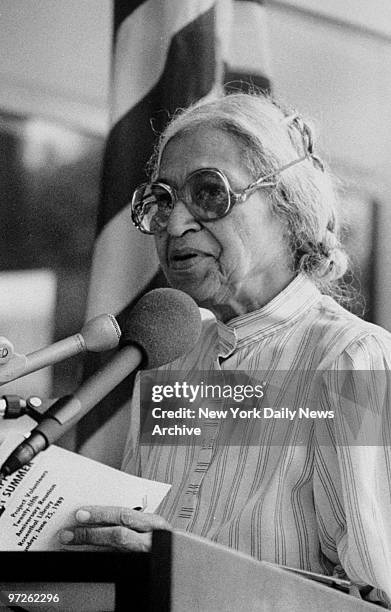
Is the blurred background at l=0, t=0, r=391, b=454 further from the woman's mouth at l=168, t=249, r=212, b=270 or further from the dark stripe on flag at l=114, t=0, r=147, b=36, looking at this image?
the woman's mouth at l=168, t=249, r=212, b=270

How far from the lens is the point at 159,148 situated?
6.57 feet

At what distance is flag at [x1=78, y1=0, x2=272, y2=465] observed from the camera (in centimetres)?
199

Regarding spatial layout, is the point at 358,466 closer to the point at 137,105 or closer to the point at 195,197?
the point at 195,197

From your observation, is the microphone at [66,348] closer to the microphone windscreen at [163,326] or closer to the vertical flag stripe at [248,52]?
the microphone windscreen at [163,326]

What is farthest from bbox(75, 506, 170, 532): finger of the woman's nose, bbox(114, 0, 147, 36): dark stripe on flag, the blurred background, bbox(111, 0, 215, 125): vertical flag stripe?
bbox(114, 0, 147, 36): dark stripe on flag

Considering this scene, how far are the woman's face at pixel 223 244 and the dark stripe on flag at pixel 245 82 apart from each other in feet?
0.32

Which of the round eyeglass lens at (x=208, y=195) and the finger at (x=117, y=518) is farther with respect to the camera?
the round eyeglass lens at (x=208, y=195)

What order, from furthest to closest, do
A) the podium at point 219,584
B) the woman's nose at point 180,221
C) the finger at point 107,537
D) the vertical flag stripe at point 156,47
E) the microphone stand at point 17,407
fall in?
the vertical flag stripe at point 156,47
the woman's nose at point 180,221
the finger at point 107,537
the microphone stand at point 17,407
the podium at point 219,584

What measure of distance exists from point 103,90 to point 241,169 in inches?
12.4

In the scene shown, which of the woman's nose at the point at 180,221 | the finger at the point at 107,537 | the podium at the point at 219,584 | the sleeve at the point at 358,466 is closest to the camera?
the podium at the point at 219,584

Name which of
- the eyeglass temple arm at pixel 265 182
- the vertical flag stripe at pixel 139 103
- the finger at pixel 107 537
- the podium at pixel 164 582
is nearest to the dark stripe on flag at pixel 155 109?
the vertical flag stripe at pixel 139 103

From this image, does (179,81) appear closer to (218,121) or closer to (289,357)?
(218,121)

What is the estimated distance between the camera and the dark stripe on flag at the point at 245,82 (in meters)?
2.01

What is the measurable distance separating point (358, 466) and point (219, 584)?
1.55 ft
